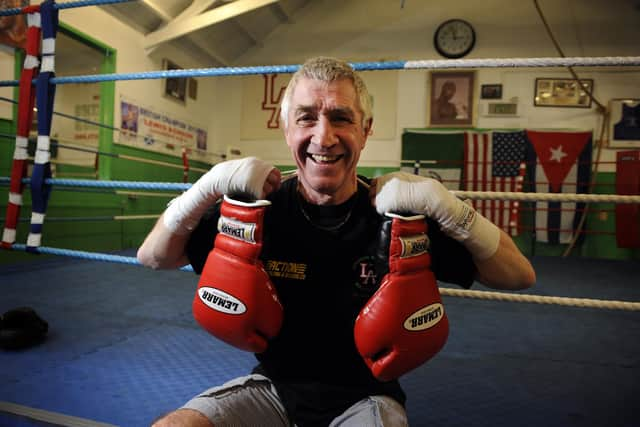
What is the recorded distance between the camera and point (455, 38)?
5633 mm

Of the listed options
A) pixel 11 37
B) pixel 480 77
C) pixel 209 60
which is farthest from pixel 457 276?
pixel 209 60

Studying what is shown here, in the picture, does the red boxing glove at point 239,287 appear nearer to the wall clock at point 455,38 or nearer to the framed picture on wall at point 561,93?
the wall clock at point 455,38

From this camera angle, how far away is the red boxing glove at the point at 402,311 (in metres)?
0.75

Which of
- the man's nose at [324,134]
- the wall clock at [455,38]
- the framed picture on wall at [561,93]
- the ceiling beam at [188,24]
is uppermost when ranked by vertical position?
the wall clock at [455,38]

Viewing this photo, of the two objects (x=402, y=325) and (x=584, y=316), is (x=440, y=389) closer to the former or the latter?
(x=402, y=325)

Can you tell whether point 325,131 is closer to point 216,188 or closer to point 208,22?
point 216,188

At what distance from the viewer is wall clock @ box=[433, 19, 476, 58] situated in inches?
220

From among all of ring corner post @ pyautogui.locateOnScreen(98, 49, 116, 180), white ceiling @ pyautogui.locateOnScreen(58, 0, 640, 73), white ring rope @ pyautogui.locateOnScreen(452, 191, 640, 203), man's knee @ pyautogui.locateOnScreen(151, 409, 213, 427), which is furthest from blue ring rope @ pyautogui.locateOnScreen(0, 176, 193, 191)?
white ceiling @ pyautogui.locateOnScreen(58, 0, 640, 73)

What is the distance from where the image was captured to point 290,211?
0.96 metres

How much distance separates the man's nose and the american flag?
487 cm

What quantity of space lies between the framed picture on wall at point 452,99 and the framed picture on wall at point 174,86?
3350 mm

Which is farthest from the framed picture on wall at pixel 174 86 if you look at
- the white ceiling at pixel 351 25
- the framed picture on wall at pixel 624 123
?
the framed picture on wall at pixel 624 123

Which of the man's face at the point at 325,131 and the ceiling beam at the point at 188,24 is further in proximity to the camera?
the ceiling beam at the point at 188,24

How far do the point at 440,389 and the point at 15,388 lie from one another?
119 centimetres
